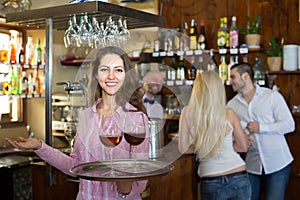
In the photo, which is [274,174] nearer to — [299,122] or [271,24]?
[299,122]

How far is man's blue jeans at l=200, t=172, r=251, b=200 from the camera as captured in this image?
2.73 meters

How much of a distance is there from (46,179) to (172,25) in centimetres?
288

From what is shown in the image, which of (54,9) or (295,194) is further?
(295,194)

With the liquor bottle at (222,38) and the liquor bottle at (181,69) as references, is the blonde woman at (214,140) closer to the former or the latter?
the liquor bottle at (222,38)

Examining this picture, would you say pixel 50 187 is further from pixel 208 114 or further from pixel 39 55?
pixel 39 55

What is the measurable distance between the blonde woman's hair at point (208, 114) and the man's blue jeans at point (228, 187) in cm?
18

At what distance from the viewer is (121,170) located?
159 cm

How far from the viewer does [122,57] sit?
1.79 m

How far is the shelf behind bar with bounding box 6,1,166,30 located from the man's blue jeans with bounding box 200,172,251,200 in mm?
1090

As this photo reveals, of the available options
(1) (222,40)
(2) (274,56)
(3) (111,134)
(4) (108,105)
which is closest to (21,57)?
(1) (222,40)

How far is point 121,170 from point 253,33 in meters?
2.88

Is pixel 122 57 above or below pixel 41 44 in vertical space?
below

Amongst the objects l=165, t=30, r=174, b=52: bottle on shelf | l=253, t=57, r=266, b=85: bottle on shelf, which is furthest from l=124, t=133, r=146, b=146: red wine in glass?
l=165, t=30, r=174, b=52: bottle on shelf

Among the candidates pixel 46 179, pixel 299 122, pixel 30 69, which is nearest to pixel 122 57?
pixel 46 179
